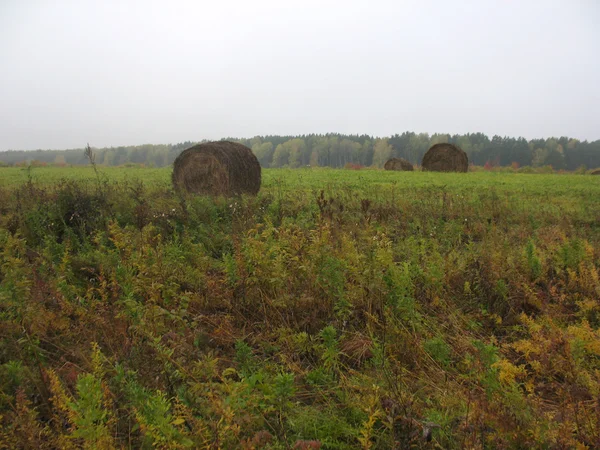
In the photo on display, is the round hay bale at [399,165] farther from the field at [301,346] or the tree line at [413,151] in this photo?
the tree line at [413,151]

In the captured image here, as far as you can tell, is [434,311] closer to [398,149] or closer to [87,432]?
[87,432]

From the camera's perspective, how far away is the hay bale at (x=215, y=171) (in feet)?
36.6

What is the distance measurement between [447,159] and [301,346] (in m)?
21.2

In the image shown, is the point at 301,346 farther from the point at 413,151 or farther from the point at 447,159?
the point at 413,151

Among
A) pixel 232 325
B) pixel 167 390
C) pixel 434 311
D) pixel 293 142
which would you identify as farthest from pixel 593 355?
pixel 293 142

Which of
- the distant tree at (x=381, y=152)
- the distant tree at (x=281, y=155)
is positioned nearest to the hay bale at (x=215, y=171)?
the distant tree at (x=381, y=152)

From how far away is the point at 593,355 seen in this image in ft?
11.0

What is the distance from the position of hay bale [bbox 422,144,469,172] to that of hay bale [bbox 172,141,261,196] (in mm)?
14254

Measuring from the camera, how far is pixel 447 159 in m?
22.2

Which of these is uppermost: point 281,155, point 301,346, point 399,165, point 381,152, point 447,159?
point 381,152

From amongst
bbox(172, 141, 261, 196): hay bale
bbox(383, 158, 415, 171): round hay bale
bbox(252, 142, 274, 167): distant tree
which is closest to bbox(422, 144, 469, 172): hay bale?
bbox(383, 158, 415, 171): round hay bale

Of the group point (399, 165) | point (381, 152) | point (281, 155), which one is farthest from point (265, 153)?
point (399, 165)

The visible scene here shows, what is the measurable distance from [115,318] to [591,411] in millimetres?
3647

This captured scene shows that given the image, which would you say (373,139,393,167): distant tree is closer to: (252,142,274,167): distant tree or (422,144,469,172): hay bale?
(252,142,274,167): distant tree
